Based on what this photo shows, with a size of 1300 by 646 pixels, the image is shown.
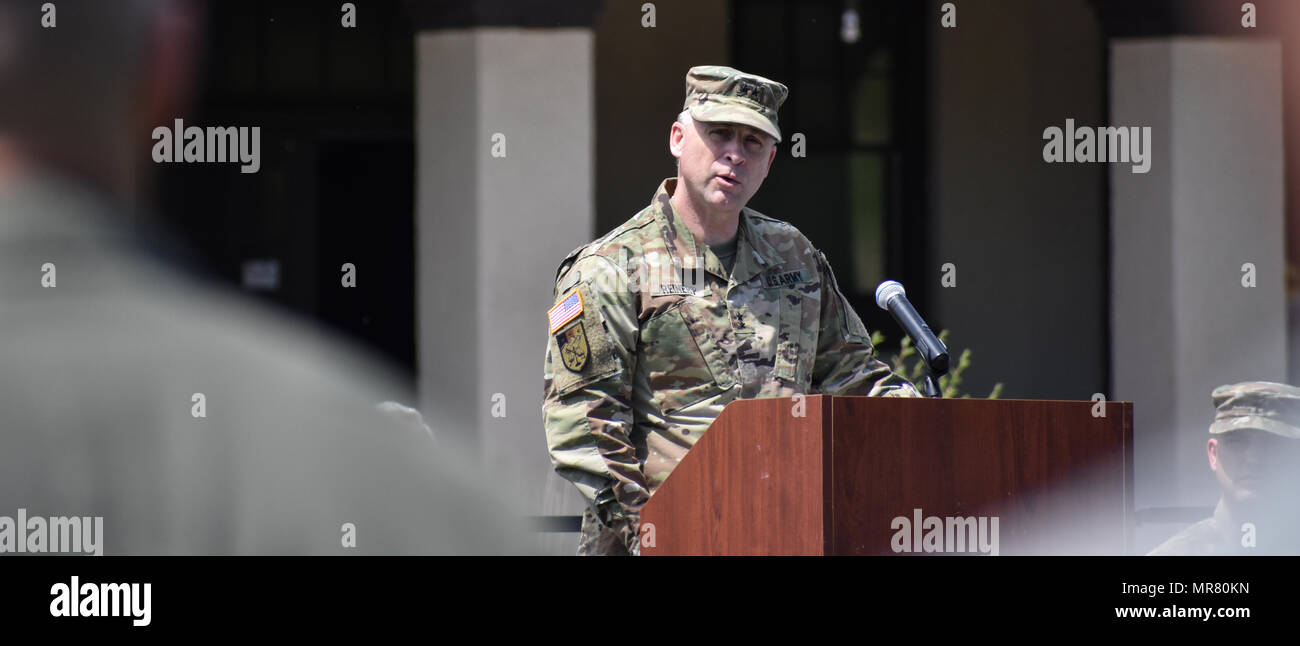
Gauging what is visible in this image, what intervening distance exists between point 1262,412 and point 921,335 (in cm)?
214

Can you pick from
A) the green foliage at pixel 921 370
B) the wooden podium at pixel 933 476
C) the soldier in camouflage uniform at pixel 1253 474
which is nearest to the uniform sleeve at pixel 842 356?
the wooden podium at pixel 933 476

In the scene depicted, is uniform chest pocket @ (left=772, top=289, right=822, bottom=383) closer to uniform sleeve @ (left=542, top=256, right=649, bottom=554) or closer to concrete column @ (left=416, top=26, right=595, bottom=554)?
uniform sleeve @ (left=542, top=256, right=649, bottom=554)

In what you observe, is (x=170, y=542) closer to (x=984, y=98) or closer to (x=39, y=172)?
(x=39, y=172)

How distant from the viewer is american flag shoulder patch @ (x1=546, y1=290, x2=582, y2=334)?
12.5 feet

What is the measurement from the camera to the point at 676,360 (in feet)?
12.8

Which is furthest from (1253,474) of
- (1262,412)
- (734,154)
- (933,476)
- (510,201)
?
(510,201)

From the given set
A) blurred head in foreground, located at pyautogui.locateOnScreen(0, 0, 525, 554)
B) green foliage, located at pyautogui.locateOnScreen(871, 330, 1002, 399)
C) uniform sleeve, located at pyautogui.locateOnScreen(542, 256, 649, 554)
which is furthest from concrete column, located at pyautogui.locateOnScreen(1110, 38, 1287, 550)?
uniform sleeve, located at pyautogui.locateOnScreen(542, 256, 649, 554)

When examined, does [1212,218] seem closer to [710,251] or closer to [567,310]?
[710,251]

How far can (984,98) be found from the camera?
9945mm

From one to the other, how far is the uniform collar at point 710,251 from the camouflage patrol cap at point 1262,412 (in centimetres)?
170

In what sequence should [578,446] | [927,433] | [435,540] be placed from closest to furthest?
[927,433] → [578,446] → [435,540]
